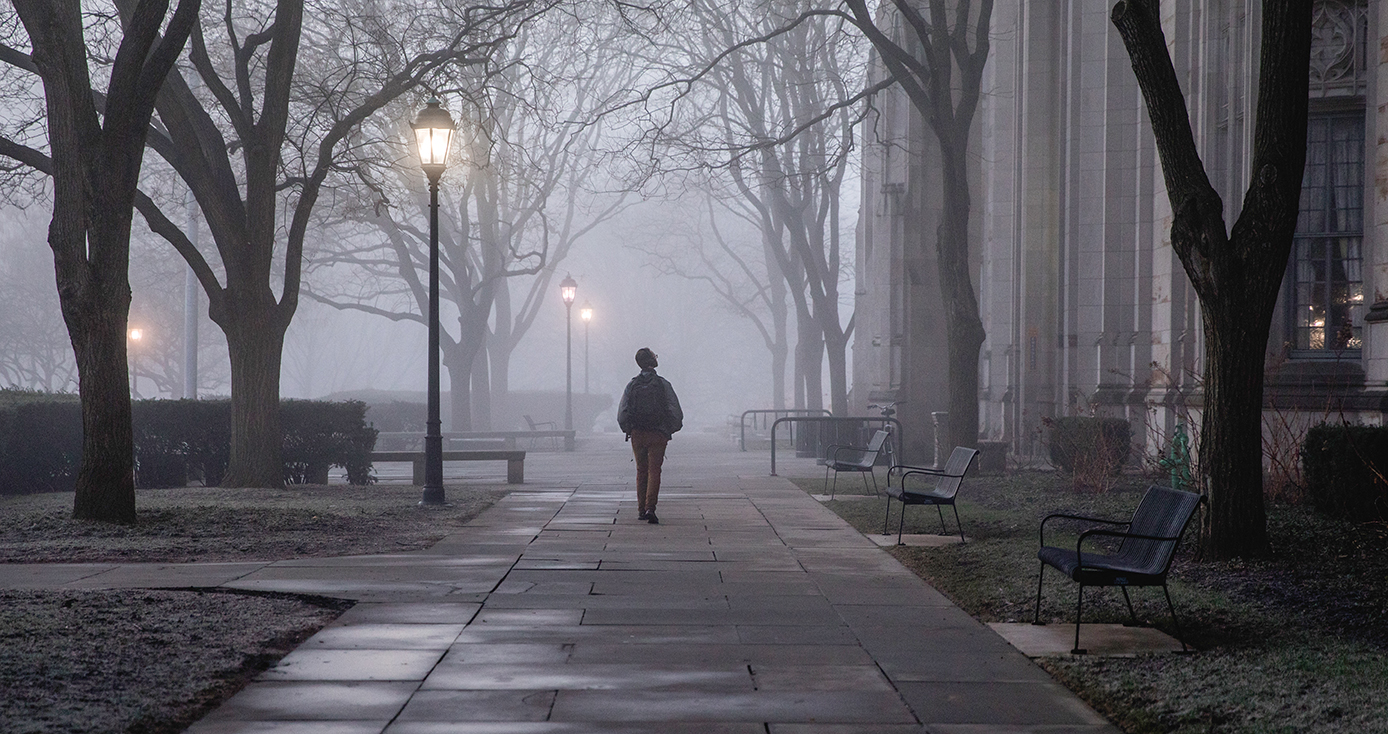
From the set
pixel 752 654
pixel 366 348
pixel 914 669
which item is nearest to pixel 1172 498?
pixel 914 669

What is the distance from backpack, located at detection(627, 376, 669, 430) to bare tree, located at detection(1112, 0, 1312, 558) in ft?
19.1

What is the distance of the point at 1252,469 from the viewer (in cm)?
959

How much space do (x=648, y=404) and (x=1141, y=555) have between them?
6889 millimetres

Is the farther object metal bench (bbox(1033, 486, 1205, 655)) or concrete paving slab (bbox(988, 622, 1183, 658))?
metal bench (bbox(1033, 486, 1205, 655))

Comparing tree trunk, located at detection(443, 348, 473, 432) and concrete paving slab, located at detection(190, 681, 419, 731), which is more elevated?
tree trunk, located at detection(443, 348, 473, 432)

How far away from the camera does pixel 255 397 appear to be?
673 inches

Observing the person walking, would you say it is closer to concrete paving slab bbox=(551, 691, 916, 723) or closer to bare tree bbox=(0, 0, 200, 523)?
bare tree bbox=(0, 0, 200, 523)

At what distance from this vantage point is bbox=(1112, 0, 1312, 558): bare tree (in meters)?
9.55

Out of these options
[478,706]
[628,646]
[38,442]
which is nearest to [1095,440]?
[628,646]

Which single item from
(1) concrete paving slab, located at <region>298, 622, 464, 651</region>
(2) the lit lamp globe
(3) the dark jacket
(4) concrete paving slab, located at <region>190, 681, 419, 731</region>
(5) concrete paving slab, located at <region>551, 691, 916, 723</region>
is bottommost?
(5) concrete paving slab, located at <region>551, 691, 916, 723</region>

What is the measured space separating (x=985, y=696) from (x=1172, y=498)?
91.8 inches

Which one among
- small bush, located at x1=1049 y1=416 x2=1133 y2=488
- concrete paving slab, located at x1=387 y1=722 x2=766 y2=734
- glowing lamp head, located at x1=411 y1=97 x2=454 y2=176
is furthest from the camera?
glowing lamp head, located at x1=411 y1=97 x2=454 y2=176

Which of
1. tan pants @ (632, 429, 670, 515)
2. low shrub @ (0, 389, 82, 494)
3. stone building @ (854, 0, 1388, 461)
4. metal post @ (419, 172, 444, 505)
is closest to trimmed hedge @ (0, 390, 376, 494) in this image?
low shrub @ (0, 389, 82, 494)

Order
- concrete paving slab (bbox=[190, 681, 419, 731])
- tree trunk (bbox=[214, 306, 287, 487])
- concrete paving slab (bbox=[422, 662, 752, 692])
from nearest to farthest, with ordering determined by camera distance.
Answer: concrete paving slab (bbox=[190, 681, 419, 731]) < concrete paving slab (bbox=[422, 662, 752, 692]) < tree trunk (bbox=[214, 306, 287, 487])
